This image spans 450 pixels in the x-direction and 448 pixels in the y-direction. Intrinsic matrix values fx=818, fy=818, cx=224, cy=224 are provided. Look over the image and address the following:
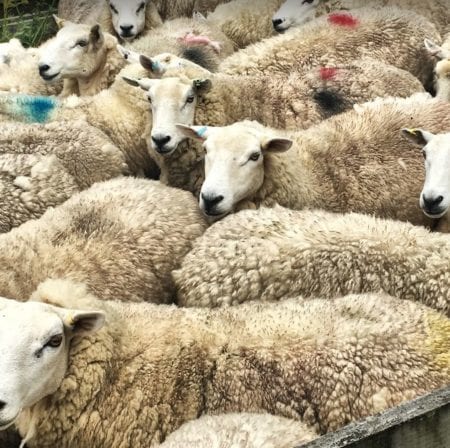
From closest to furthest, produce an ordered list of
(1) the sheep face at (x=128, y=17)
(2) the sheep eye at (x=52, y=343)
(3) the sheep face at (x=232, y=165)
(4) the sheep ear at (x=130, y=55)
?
1. (2) the sheep eye at (x=52, y=343)
2. (3) the sheep face at (x=232, y=165)
3. (4) the sheep ear at (x=130, y=55)
4. (1) the sheep face at (x=128, y=17)

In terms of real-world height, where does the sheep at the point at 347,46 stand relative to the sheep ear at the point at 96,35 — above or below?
below

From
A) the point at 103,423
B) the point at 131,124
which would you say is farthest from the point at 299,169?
the point at 103,423

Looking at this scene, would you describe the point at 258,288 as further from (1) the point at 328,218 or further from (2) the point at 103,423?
(2) the point at 103,423

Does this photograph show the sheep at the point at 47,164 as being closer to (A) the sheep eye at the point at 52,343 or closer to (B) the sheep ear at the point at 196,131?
(B) the sheep ear at the point at 196,131

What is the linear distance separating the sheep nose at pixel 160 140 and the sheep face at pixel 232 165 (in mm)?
380

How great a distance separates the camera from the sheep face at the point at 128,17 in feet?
22.4

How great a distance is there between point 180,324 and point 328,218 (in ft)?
3.54

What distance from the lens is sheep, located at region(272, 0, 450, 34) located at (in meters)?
6.73

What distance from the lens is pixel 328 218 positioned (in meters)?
4.07

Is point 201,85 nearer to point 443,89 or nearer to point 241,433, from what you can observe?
point 443,89

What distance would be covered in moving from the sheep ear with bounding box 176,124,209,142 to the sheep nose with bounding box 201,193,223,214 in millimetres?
480

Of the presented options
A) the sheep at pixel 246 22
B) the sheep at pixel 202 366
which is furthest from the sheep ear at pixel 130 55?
the sheep at pixel 202 366

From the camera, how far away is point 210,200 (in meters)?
4.27

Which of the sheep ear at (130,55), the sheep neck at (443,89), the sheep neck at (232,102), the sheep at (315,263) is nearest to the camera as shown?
the sheep at (315,263)
